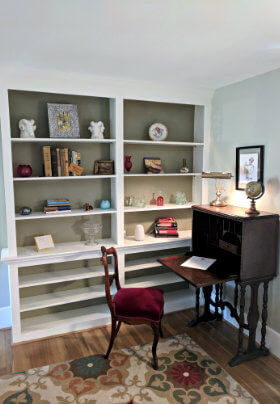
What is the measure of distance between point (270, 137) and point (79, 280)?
2.39m

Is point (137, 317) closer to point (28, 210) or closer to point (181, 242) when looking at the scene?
point (181, 242)

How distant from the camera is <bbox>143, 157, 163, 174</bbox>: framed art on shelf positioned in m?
3.46

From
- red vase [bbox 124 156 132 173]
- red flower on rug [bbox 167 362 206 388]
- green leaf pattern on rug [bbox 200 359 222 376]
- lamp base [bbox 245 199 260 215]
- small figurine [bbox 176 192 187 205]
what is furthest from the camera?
small figurine [bbox 176 192 187 205]

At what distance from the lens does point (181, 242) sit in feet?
11.5

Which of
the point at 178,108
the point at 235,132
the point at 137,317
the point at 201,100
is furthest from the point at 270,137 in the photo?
the point at 137,317

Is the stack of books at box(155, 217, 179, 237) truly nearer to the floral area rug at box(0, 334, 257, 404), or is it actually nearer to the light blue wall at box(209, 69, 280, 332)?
the light blue wall at box(209, 69, 280, 332)

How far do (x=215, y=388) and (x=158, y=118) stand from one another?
2.65 metres

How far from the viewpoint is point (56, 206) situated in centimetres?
307

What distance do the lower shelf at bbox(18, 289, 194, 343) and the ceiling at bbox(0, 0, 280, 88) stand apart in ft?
7.88

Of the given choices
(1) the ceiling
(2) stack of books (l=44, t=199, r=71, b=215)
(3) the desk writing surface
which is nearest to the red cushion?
(3) the desk writing surface

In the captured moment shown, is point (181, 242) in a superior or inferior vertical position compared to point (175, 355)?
superior

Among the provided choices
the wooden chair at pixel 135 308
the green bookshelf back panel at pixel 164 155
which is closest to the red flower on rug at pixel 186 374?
the wooden chair at pixel 135 308

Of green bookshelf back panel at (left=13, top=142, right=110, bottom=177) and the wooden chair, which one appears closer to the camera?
the wooden chair

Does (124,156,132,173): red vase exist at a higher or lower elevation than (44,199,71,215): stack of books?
higher
